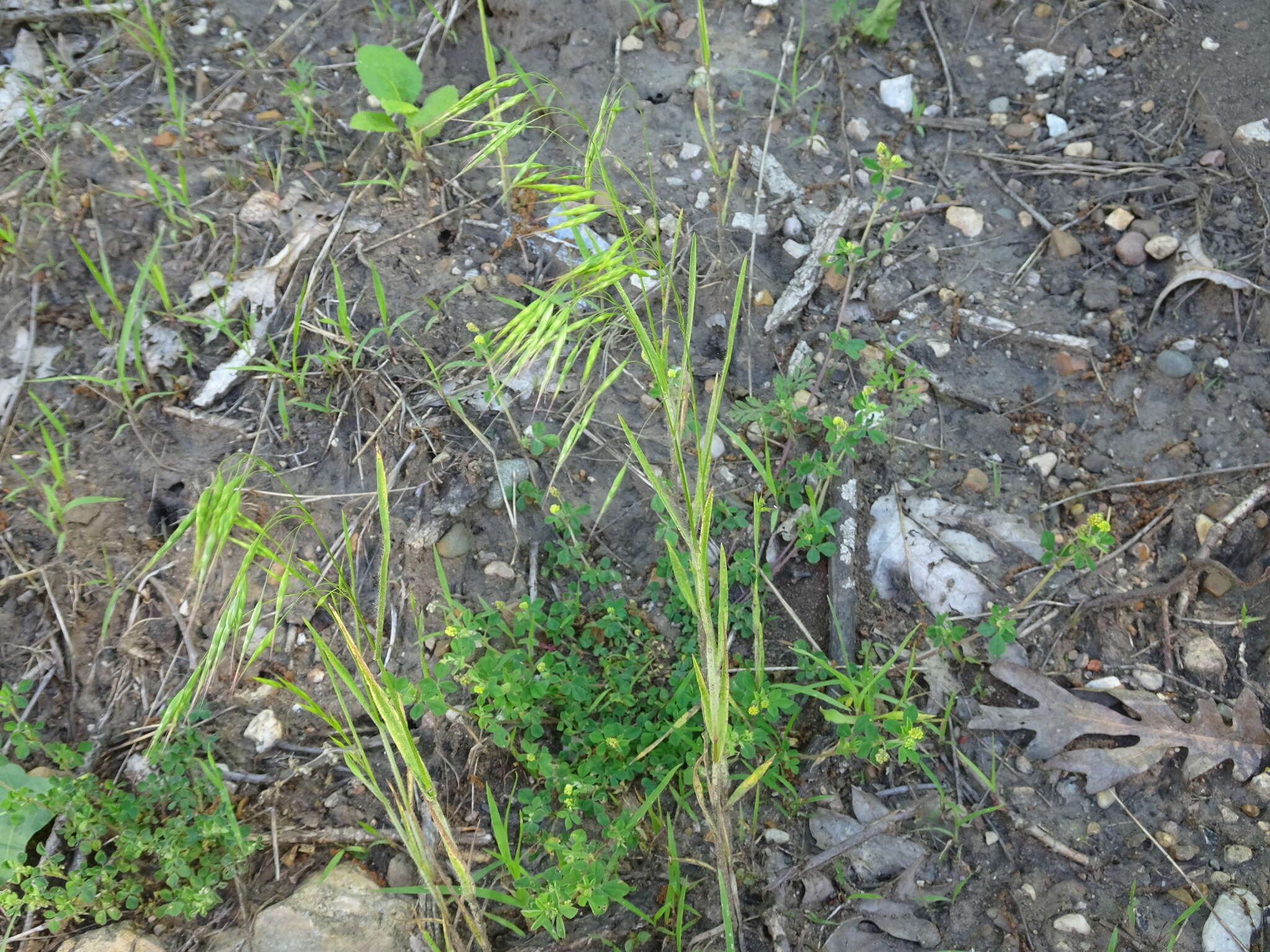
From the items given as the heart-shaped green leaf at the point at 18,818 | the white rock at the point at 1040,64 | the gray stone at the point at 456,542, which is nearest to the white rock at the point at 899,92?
the white rock at the point at 1040,64

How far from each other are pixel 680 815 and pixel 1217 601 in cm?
140

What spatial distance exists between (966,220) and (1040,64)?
717 mm

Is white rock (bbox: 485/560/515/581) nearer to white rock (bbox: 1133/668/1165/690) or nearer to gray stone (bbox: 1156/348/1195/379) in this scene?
white rock (bbox: 1133/668/1165/690)

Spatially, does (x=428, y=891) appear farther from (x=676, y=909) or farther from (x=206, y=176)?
(x=206, y=176)

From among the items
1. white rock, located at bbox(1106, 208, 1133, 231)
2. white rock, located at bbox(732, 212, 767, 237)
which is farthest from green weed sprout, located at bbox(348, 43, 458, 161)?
white rock, located at bbox(1106, 208, 1133, 231)

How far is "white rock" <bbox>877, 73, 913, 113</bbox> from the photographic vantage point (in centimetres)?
295

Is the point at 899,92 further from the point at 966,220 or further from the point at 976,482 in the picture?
the point at 976,482

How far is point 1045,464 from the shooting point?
92.6 inches

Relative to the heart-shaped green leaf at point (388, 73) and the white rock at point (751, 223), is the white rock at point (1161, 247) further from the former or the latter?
the heart-shaped green leaf at point (388, 73)

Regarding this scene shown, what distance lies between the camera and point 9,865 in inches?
71.6

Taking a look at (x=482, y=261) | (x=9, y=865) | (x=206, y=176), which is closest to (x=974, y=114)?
(x=482, y=261)

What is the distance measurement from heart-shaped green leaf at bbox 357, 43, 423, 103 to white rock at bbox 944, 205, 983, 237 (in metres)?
1.69

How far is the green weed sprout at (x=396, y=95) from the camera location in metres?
2.61

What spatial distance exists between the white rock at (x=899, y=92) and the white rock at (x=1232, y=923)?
240cm
